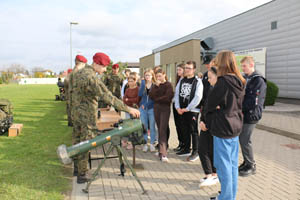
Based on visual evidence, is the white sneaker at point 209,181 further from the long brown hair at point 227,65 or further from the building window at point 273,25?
the building window at point 273,25

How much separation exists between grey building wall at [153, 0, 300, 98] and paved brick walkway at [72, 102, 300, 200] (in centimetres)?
1198

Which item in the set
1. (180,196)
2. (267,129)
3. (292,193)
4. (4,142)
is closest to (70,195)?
(180,196)

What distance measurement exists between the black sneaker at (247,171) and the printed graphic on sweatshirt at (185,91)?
Result: 1.65 metres

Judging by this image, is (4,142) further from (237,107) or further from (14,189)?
(237,107)

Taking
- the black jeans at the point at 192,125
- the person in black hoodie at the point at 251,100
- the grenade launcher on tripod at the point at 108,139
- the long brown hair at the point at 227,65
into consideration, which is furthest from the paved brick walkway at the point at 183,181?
the long brown hair at the point at 227,65

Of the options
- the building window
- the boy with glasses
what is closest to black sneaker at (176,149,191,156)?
the boy with glasses

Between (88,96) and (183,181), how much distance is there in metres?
2.08

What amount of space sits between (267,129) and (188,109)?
468 cm

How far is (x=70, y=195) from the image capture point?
144 inches

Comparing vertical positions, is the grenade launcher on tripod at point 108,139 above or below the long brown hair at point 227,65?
below

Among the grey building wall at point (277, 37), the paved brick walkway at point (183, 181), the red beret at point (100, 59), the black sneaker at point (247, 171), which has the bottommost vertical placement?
the paved brick walkway at point (183, 181)

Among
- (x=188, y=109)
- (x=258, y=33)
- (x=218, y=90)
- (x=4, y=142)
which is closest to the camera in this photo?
(x=218, y=90)

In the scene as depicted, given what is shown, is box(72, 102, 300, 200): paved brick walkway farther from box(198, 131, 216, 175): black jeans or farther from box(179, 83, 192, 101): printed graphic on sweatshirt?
box(179, 83, 192, 101): printed graphic on sweatshirt

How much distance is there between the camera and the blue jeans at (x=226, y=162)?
2990mm
